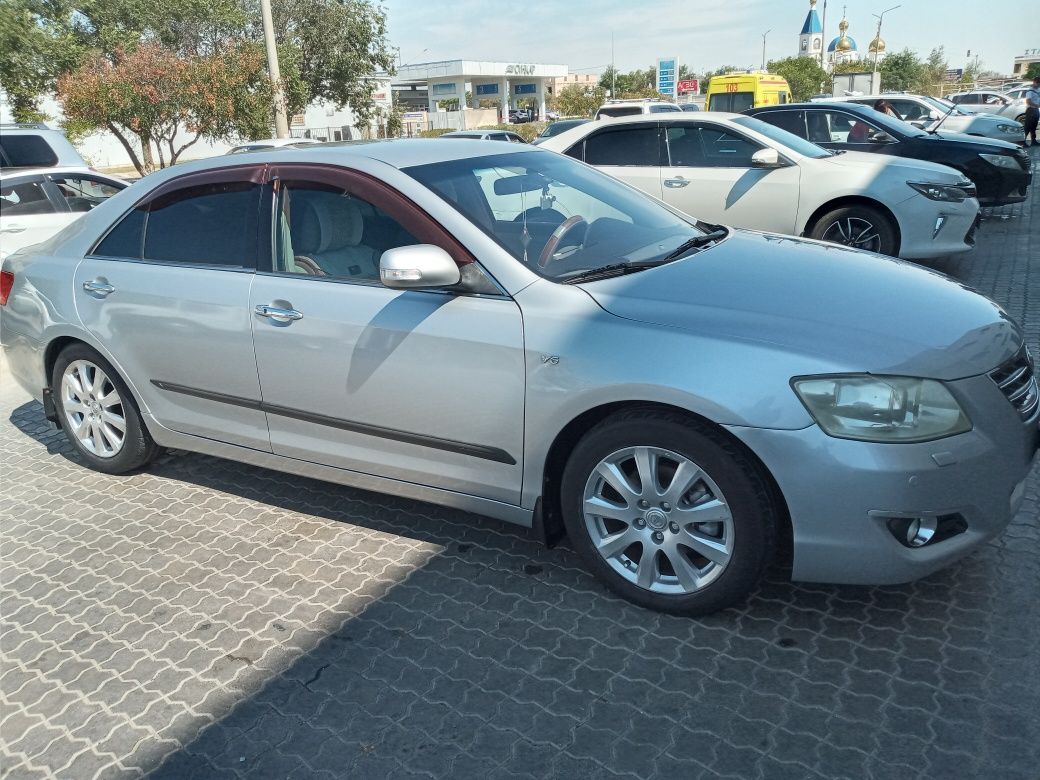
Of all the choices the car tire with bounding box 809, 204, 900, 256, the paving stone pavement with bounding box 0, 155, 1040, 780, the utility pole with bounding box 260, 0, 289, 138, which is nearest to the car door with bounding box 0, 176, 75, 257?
the paving stone pavement with bounding box 0, 155, 1040, 780

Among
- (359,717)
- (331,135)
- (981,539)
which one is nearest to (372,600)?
(359,717)

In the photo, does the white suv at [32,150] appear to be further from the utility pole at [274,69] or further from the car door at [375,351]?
the car door at [375,351]

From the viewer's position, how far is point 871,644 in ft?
9.63

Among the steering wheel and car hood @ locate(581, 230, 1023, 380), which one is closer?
car hood @ locate(581, 230, 1023, 380)

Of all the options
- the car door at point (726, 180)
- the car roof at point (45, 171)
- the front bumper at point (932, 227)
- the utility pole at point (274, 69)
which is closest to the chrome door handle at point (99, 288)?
the car door at point (726, 180)

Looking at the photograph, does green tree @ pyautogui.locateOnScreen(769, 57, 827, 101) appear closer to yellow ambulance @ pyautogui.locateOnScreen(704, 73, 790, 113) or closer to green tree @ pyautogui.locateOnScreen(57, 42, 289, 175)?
yellow ambulance @ pyautogui.locateOnScreen(704, 73, 790, 113)

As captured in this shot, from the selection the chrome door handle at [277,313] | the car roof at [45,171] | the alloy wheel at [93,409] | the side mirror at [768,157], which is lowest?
the alloy wheel at [93,409]

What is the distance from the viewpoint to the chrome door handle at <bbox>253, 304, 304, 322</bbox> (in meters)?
3.67

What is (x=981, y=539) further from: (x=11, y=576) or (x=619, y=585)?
(x=11, y=576)

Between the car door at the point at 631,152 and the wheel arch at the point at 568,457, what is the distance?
18.7 ft

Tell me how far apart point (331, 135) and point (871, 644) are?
39248mm

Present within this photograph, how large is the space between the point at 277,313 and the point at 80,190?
7.83 m

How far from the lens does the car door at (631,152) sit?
336 inches

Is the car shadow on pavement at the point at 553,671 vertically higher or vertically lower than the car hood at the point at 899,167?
lower
